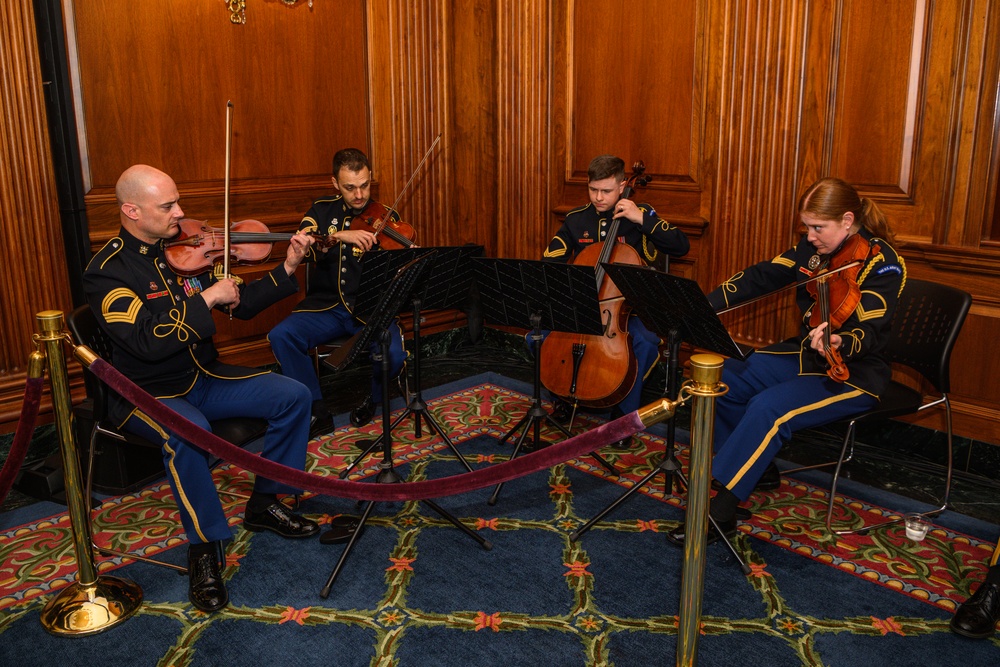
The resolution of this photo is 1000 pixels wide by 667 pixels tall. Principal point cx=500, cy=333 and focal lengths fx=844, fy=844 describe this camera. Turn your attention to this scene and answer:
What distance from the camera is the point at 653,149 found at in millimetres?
4703

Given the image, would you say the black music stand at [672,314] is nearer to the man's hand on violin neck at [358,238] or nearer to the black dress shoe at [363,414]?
the man's hand on violin neck at [358,238]

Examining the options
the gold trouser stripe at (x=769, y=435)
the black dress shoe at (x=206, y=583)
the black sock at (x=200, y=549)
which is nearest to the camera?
the black dress shoe at (x=206, y=583)

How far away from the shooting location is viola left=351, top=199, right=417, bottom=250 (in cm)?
404

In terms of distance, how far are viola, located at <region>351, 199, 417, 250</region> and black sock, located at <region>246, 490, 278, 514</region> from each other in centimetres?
135

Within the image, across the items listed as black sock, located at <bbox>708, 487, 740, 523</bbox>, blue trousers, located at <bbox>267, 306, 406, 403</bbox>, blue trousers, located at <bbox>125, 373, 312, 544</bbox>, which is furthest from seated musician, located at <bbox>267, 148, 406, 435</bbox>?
black sock, located at <bbox>708, 487, 740, 523</bbox>

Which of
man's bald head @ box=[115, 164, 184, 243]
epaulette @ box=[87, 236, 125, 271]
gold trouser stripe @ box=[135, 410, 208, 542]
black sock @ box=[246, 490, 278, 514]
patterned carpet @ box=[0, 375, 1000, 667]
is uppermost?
man's bald head @ box=[115, 164, 184, 243]

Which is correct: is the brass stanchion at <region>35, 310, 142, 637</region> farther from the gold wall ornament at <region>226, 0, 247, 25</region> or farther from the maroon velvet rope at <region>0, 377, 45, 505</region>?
the gold wall ornament at <region>226, 0, 247, 25</region>

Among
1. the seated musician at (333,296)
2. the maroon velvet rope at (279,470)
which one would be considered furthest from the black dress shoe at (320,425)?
the maroon velvet rope at (279,470)

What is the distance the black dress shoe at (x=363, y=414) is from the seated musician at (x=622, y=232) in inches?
37.5

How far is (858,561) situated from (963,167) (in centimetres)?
177

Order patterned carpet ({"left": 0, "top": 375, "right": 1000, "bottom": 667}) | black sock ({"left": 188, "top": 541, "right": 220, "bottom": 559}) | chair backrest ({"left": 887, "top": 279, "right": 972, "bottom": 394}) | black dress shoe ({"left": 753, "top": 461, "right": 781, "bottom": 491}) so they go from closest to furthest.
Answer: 1. patterned carpet ({"left": 0, "top": 375, "right": 1000, "bottom": 667})
2. black sock ({"left": 188, "top": 541, "right": 220, "bottom": 559})
3. chair backrest ({"left": 887, "top": 279, "right": 972, "bottom": 394})
4. black dress shoe ({"left": 753, "top": 461, "right": 781, "bottom": 491})

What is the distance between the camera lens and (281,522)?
317cm

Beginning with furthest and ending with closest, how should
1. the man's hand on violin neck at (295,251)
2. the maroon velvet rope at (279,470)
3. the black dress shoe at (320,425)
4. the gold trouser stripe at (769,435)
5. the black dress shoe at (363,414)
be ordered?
the black dress shoe at (363,414) < the black dress shoe at (320,425) < the man's hand on violin neck at (295,251) < the gold trouser stripe at (769,435) < the maroon velvet rope at (279,470)

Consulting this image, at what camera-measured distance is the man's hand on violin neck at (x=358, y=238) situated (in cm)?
394
